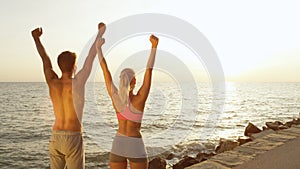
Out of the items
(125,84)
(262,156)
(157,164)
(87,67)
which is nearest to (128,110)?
(125,84)

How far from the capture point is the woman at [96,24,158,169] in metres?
3.34

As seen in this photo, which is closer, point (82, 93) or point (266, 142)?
point (82, 93)

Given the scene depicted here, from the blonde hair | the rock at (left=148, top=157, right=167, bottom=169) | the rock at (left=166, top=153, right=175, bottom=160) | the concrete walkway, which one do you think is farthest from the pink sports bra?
the rock at (left=166, top=153, right=175, bottom=160)

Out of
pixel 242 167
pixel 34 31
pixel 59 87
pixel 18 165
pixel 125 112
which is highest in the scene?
pixel 34 31

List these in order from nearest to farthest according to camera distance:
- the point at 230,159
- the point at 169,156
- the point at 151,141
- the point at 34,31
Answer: the point at 34,31
the point at 230,159
the point at 169,156
the point at 151,141

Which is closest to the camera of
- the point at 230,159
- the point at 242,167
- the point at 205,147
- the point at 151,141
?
the point at 242,167

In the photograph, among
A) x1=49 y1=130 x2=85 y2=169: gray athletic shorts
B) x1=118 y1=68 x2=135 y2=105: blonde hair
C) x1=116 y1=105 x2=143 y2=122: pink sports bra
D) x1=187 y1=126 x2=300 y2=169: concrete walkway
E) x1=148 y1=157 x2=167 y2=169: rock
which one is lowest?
x1=148 y1=157 x2=167 y2=169: rock

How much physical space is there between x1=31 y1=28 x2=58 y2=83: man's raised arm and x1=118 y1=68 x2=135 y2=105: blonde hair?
720 millimetres

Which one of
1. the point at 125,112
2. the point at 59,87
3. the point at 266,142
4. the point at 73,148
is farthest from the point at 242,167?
the point at 59,87

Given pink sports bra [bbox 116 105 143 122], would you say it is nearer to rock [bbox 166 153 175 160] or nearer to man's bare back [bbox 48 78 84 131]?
man's bare back [bbox 48 78 84 131]

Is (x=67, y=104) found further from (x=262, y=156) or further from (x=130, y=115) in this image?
(x=262, y=156)

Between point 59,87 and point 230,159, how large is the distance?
10.5ft

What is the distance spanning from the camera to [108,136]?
22.2 meters

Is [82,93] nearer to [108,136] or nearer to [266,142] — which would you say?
[266,142]
